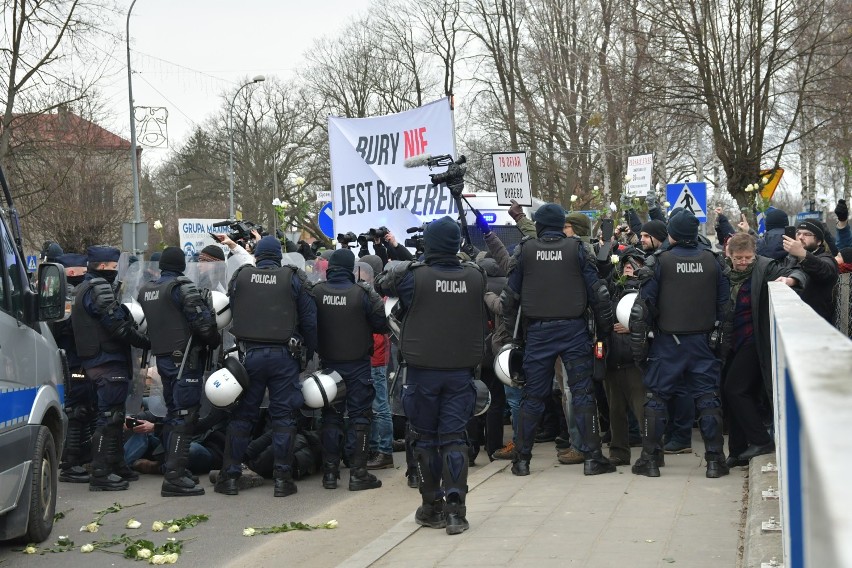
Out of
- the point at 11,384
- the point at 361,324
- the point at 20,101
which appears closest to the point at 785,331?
the point at 11,384

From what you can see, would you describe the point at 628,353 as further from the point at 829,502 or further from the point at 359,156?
the point at 829,502

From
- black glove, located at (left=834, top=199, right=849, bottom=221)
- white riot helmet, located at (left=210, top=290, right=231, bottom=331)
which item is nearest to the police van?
white riot helmet, located at (left=210, top=290, right=231, bottom=331)

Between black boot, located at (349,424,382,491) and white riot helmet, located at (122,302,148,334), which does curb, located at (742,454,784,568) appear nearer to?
black boot, located at (349,424,382,491)

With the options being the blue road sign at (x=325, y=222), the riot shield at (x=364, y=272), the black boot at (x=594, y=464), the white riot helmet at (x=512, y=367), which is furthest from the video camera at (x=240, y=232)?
the blue road sign at (x=325, y=222)

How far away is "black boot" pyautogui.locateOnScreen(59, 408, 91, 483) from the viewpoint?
9727 millimetres

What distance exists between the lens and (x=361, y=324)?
8.94m

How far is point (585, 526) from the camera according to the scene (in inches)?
261

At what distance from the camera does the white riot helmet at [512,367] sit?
880cm

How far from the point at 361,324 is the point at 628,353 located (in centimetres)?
234

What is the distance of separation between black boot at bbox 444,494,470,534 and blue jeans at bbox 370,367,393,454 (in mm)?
3270

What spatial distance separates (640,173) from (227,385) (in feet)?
31.2

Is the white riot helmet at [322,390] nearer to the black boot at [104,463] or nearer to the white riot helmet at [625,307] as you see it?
the black boot at [104,463]

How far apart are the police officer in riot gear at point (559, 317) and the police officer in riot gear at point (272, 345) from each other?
1.81 meters

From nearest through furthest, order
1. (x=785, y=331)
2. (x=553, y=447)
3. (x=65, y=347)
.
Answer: (x=785, y=331), (x=65, y=347), (x=553, y=447)
